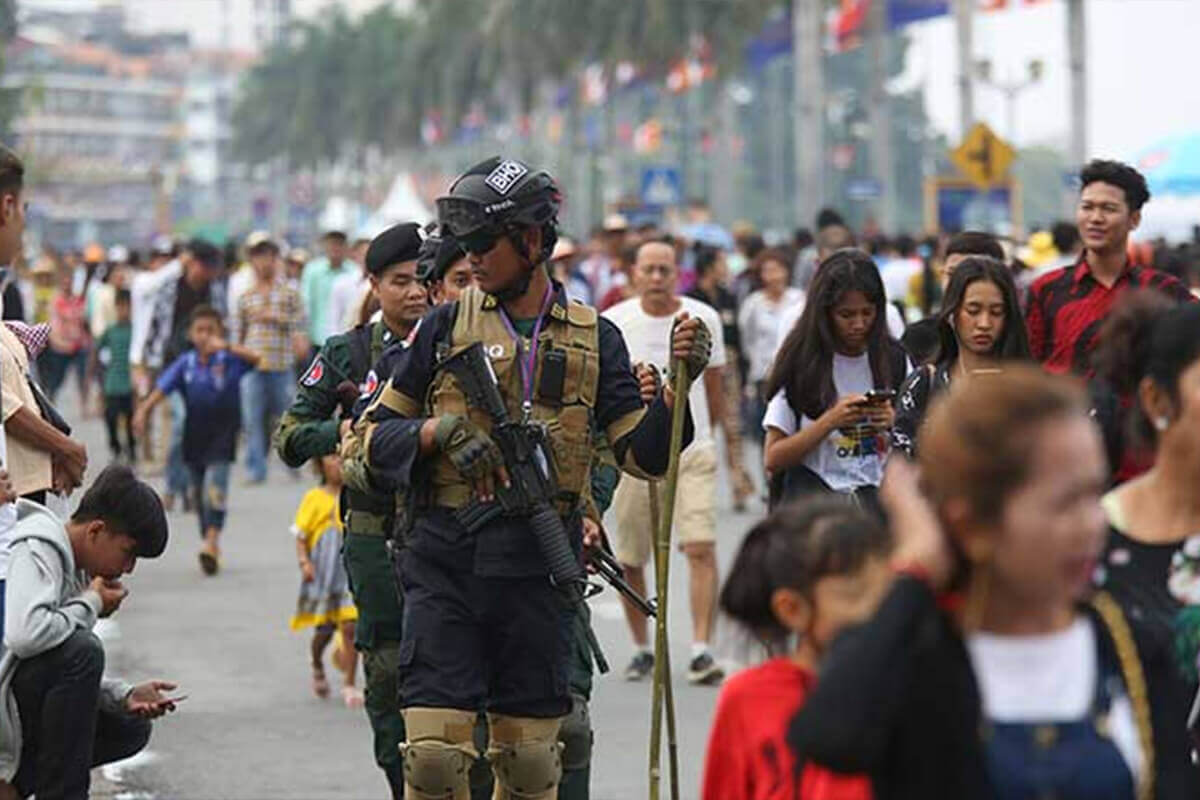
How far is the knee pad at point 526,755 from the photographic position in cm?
678

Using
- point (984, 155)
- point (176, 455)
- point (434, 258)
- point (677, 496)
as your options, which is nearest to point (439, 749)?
point (434, 258)

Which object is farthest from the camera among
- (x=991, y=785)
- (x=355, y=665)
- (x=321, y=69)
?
(x=321, y=69)

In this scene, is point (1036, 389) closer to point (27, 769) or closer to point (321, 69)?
point (27, 769)

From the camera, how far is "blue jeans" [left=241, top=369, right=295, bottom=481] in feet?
68.7

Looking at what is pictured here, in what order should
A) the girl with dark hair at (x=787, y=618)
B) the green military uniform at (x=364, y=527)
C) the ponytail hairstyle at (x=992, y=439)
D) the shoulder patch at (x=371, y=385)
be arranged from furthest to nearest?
the green military uniform at (x=364, y=527) → the shoulder patch at (x=371, y=385) → the girl with dark hair at (x=787, y=618) → the ponytail hairstyle at (x=992, y=439)

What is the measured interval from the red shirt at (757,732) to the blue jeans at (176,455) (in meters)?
13.4

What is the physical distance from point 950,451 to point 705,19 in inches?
2508

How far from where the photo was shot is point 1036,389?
3.41 metres

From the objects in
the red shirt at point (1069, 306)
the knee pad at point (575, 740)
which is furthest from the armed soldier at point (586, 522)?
the red shirt at point (1069, 306)

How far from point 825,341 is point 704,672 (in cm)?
313

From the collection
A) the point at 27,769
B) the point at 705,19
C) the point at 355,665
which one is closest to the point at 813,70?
the point at 705,19

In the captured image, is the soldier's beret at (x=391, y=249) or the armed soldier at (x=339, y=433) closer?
the armed soldier at (x=339, y=433)

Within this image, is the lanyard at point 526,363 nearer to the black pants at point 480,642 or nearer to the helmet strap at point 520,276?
the helmet strap at point 520,276

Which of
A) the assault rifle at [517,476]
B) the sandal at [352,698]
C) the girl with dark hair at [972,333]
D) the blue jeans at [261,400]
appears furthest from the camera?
the blue jeans at [261,400]
